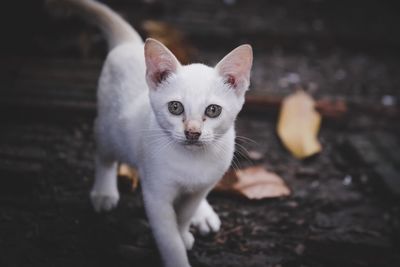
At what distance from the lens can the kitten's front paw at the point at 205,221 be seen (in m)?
2.82

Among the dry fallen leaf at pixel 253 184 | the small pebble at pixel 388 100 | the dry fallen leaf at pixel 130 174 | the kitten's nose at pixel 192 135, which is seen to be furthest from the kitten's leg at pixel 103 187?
→ the small pebble at pixel 388 100

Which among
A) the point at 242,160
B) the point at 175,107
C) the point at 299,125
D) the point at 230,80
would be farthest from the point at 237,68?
the point at 299,125

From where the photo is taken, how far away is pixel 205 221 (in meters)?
2.84

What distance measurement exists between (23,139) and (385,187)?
2641 millimetres

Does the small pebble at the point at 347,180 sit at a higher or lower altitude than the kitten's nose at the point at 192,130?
lower

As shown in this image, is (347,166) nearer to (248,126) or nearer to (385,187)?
(385,187)

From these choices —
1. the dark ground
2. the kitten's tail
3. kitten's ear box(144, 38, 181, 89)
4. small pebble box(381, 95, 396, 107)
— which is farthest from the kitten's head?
small pebble box(381, 95, 396, 107)

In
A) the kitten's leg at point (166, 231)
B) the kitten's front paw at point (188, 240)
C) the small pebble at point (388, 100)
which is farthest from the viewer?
the small pebble at point (388, 100)

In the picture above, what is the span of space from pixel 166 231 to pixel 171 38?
2519 mm

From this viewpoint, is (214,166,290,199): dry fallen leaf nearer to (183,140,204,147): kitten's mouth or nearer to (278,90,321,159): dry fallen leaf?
(278,90,321,159): dry fallen leaf

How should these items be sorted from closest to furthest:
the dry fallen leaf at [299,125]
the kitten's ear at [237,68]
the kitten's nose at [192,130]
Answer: the kitten's nose at [192,130]
the kitten's ear at [237,68]
the dry fallen leaf at [299,125]

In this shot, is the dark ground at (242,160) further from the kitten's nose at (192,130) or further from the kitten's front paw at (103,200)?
the kitten's nose at (192,130)

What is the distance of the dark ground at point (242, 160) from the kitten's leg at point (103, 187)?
2.6 inches

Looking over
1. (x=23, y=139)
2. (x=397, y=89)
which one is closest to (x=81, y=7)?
(x=23, y=139)
